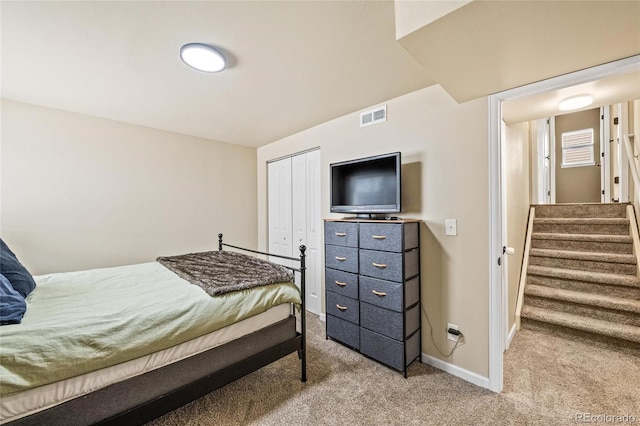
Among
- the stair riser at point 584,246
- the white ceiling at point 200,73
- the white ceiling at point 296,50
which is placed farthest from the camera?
the stair riser at point 584,246

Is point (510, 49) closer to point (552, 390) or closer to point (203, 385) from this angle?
point (552, 390)

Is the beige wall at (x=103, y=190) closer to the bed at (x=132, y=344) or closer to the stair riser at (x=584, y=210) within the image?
the bed at (x=132, y=344)

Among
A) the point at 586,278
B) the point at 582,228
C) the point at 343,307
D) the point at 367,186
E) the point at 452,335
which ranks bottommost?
the point at 452,335

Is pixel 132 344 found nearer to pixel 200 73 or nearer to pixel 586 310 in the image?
pixel 200 73

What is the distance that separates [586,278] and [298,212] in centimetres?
337

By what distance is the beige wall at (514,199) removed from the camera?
2.60 metres

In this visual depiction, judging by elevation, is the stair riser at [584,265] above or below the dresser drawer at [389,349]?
above

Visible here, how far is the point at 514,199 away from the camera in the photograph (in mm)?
2832

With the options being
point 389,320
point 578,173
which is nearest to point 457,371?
point 389,320

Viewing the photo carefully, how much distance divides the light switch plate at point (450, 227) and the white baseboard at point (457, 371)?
1.07 metres

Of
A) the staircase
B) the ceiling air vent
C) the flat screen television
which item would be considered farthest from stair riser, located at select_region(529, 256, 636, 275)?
the ceiling air vent

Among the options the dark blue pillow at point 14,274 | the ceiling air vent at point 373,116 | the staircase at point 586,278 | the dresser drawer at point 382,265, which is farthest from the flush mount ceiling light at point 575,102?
the dark blue pillow at point 14,274

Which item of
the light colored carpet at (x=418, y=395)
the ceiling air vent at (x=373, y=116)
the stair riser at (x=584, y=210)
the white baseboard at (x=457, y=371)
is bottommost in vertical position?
the light colored carpet at (x=418, y=395)

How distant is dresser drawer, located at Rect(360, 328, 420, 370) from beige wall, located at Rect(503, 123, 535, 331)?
1158 mm
